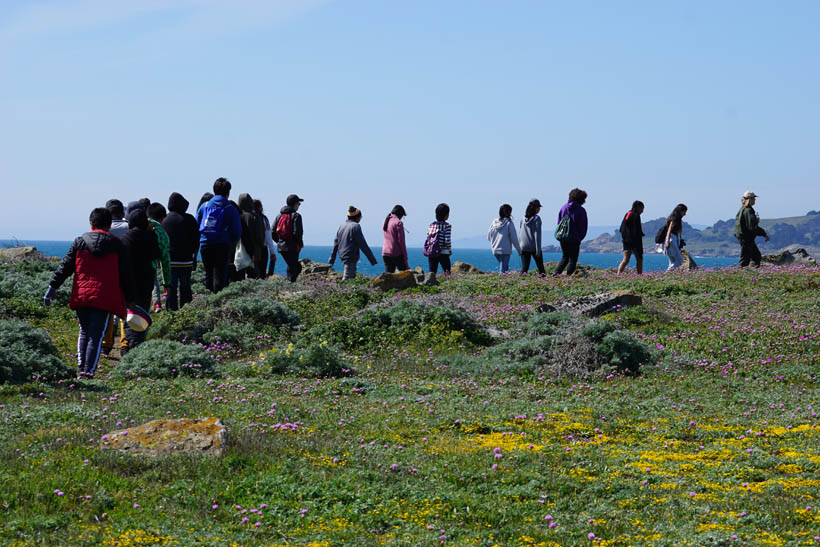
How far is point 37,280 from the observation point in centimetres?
2325

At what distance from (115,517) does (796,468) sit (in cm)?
620

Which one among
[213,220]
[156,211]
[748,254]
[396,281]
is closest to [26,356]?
[156,211]

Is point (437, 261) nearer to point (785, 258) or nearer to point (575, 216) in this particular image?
point (575, 216)

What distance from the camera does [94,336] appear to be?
13.2m

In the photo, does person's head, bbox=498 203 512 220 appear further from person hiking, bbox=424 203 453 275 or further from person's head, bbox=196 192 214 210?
person's head, bbox=196 192 214 210

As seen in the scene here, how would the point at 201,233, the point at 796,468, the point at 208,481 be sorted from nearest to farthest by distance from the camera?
1. the point at 208,481
2. the point at 796,468
3. the point at 201,233

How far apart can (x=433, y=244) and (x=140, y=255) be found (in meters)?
12.2

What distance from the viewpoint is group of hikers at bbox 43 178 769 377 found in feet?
43.0

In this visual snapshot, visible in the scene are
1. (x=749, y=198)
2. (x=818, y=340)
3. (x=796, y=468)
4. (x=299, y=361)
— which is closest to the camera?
(x=796, y=468)

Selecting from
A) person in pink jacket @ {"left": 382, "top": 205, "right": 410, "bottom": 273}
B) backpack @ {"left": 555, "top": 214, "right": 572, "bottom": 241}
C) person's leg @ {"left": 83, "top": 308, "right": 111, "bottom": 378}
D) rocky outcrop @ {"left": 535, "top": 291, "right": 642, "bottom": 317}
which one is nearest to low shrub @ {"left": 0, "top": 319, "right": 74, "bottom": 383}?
person's leg @ {"left": 83, "top": 308, "right": 111, "bottom": 378}

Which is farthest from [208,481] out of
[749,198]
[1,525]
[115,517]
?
[749,198]

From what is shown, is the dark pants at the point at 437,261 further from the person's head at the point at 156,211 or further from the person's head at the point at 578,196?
the person's head at the point at 156,211

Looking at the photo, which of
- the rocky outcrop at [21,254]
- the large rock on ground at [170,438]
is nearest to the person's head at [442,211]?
the rocky outcrop at [21,254]

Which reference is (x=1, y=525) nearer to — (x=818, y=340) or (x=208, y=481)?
(x=208, y=481)
